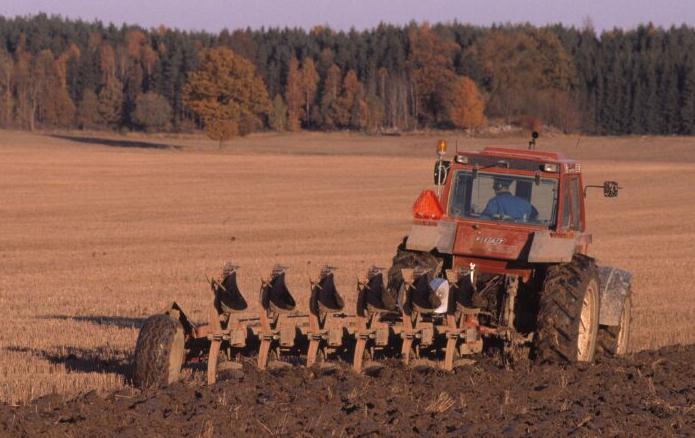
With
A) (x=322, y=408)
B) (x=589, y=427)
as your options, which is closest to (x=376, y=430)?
(x=322, y=408)

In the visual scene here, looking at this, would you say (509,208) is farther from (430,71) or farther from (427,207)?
A: (430,71)

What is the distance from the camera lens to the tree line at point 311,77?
101 meters

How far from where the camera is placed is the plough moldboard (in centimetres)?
986

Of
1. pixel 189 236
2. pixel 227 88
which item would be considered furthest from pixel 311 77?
pixel 189 236

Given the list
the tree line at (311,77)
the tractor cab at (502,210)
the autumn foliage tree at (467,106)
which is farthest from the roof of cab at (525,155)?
the autumn foliage tree at (467,106)

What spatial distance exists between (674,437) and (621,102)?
339 feet

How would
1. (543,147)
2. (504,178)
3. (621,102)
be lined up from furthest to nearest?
(621,102) → (543,147) → (504,178)

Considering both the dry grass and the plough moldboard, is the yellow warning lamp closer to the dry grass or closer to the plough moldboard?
the plough moldboard

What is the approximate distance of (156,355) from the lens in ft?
31.2

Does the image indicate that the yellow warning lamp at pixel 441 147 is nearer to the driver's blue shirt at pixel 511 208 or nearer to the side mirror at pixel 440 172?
the side mirror at pixel 440 172

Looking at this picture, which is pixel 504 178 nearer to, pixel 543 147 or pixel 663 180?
pixel 663 180

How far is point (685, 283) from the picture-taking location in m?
19.7

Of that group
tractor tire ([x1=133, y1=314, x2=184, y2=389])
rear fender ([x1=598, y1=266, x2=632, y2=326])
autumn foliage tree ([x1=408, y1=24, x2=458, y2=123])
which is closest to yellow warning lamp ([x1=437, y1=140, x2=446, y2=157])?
rear fender ([x1=598, y1=266, x2=632, y2=326])

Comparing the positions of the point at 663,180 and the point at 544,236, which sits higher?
the point at 544,236
